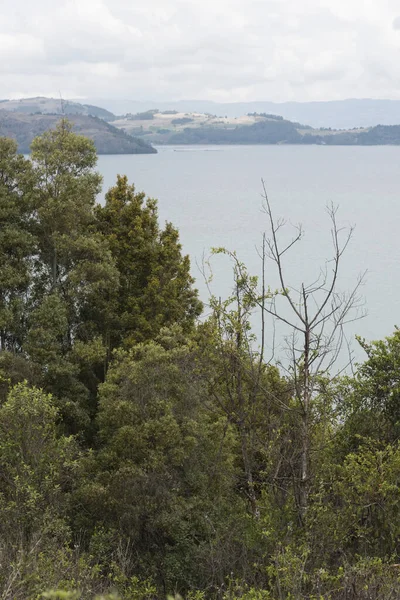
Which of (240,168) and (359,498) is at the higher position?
(240,168)

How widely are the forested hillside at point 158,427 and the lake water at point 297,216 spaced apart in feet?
15.1

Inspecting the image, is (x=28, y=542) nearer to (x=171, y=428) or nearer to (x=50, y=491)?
(x=50, y=491)

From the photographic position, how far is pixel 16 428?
16.4 meters

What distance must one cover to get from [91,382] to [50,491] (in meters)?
9.55

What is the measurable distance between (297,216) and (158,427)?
83.1 m

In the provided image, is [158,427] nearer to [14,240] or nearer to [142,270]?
[14,240]

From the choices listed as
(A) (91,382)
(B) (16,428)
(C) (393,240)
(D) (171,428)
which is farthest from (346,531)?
(C) (393,240)

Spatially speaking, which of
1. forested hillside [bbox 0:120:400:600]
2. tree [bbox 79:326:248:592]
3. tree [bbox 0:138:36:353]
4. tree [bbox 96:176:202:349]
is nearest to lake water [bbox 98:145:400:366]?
forested hillside [bbox 0:120:400:600]

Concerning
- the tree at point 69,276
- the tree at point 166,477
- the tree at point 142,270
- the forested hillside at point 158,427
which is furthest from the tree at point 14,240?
the tree at point 166,477

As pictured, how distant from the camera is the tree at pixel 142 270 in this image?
25.2 m

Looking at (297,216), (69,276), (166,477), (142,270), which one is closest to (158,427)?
(166,477)

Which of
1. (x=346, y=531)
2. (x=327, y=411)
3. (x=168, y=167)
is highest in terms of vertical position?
(x=168, y=167)

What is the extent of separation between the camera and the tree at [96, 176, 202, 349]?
25188mm

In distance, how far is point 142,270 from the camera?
26141mm
